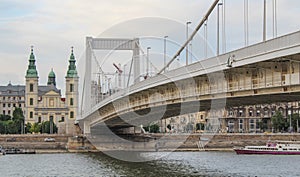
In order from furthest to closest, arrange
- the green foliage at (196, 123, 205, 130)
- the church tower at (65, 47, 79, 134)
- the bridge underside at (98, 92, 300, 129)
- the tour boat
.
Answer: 1. the church tower at (65, 47, 79, 134)
2. the green foliage at (196, 123, 205, 130)
3. the tour boat
4. the bridge underside at (98, 92, 300, 129)

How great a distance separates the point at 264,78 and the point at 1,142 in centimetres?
6902

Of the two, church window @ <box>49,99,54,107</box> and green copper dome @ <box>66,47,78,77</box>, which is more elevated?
green copper dome @ <box>66,47,78,77</box>

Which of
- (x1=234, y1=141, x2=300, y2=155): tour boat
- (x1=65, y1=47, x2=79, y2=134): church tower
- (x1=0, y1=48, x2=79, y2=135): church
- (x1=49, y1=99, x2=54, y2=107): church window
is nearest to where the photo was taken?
(x1=234, y1=141, x2=300, y2=155): tour boat

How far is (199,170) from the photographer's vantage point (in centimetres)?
4684

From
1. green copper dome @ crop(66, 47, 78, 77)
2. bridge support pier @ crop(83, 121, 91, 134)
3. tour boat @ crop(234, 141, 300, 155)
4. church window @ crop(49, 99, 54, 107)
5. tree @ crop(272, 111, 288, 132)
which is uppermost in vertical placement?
green copper dome @ crop(66, 47, 78, 77)

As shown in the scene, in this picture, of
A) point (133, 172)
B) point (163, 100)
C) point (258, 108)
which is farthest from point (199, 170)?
point (258, 108)

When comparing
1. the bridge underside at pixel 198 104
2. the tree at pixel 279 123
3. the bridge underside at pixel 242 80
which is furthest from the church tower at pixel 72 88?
the bridge underside at pixel 242 80

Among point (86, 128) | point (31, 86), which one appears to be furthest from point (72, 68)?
point (86, 128)

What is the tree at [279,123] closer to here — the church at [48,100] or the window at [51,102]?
the church at [48,100]

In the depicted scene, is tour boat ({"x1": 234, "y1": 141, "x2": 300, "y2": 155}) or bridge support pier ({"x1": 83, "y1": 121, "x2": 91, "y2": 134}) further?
bridge support pier ({"x1": 83, "y1": 121, "x2": 91, "y2": 134})

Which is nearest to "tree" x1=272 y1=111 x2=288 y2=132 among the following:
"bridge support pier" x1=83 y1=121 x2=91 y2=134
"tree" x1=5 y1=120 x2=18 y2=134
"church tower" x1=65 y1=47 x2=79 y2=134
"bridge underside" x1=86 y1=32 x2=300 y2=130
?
"bridge support pier" x1=83 y1=121 x2=91 y2=134

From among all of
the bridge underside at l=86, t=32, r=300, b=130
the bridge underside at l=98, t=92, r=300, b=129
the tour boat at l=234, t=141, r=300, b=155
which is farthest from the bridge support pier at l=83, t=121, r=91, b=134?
the bridge underside at l=86, t=32, r=300, b=130

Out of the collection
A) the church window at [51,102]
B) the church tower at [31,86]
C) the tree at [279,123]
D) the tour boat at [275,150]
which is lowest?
the tour boat at [275,150]

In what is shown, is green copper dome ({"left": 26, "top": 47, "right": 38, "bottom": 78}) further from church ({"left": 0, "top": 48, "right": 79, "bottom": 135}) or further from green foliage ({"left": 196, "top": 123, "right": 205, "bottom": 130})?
green foliage ({"left": 196, "top": 123, "right": 205, "bottom": 130})
